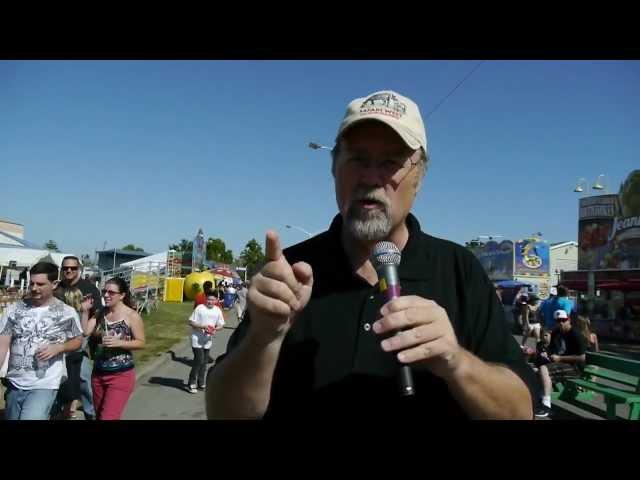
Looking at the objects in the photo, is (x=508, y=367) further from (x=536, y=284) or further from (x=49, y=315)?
(x=536, y=284)

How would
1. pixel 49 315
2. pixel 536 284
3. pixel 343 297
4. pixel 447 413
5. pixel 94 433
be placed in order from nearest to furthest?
pixel 94 433
pixel 447 413
pixel 343 297
pixel 49 315
pixel 536 284

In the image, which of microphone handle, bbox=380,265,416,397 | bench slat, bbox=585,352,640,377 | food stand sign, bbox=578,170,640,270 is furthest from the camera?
food stand sign, bbox=578,170,640,270

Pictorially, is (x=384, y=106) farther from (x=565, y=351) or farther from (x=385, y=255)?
(x=565, y=351)

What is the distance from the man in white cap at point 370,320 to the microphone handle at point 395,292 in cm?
5

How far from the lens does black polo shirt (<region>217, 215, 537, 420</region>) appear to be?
1544 millimetres

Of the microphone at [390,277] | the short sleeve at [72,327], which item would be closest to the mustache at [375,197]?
the microphone at [390,277]

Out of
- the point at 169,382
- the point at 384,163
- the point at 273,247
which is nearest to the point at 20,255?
the point at 169,382

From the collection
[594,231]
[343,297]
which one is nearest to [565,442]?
[343,297]

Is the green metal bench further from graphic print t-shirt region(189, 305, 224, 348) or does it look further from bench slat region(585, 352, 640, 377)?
graphic print t-shirt region(189, 305, 224, 348)

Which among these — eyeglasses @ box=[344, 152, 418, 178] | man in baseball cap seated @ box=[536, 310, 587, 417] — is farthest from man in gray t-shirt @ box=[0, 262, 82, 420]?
man in baseball cap seated @ box=[536, 310, 587, 417]

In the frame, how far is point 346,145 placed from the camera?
5.75ft

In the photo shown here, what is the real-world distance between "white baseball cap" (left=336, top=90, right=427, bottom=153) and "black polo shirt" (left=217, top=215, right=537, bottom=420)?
1.39ft
